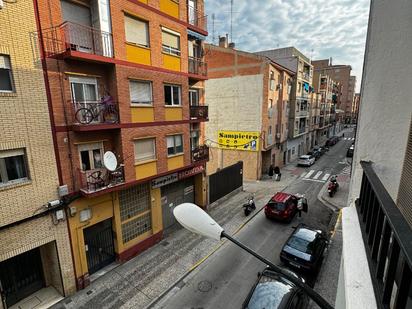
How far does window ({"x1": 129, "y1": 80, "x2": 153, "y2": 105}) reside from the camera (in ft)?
35.1

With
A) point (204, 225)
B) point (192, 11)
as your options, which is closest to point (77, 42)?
point (192, 11)

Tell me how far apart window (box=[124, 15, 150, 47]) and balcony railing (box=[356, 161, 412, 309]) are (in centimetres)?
1066

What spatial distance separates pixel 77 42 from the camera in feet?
29.7

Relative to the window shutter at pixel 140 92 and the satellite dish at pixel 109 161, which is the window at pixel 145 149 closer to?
the satellite dish at pixel 109 161

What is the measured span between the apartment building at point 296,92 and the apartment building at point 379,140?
28.3 metres

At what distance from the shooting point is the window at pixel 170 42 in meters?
12.0

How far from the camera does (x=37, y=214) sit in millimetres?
8102

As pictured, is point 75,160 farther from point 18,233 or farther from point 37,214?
point 18,233

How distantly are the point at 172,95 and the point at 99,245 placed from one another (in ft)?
27.6

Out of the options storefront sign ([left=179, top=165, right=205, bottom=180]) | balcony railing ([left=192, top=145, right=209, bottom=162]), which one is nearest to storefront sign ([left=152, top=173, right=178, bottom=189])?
storefront sign ([left=179, top=165, right=205, bottom=180])

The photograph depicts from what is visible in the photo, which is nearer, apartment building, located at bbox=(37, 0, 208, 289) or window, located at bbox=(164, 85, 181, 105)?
apartment building, located at bbox=(37, 0, 208, 289)

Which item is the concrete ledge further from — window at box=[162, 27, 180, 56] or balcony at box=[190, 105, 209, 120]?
balcony at box=[190, 105, 209, 120]

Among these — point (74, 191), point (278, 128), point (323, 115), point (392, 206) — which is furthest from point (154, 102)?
point (323, 115)

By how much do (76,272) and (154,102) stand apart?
27.2 feet
